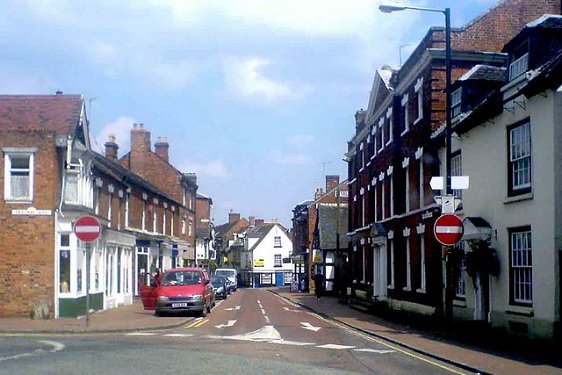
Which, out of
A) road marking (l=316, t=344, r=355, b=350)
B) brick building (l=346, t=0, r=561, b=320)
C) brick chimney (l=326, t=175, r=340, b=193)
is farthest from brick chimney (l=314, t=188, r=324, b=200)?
road marking (l=316, t=344, r=355, b=350)

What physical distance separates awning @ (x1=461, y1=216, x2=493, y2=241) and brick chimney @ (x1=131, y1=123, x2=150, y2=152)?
41932 millimetres

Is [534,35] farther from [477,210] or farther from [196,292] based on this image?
[196,292]

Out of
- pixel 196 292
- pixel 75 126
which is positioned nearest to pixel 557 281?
pixel 196 292

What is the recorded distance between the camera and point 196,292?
1145 inches

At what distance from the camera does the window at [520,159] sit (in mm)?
19156

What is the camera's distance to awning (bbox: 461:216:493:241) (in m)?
21.5

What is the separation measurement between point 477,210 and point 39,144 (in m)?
14.7

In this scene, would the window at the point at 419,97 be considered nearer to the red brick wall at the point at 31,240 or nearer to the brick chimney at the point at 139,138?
the red brick wall at the point at 31,240

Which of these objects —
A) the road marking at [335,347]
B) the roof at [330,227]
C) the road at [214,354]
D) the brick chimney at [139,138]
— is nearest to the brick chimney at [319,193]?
the roof at [330,227]

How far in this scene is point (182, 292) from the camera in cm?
2894

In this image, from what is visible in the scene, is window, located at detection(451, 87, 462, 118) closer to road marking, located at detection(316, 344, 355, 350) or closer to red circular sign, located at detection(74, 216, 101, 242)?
road marking, located at detection(316, 344, 355, 350)

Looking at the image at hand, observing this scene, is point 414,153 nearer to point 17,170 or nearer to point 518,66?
point 518,66

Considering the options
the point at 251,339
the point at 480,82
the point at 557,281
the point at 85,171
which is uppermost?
the point at 480,82

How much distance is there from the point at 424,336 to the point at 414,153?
11069 mm
